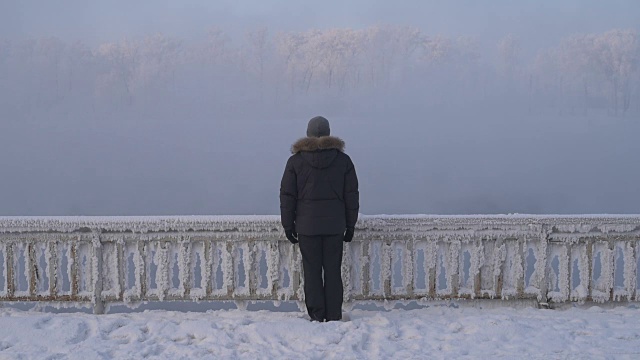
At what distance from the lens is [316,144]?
486 centimetres

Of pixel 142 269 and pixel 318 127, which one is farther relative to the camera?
pixel 142 269

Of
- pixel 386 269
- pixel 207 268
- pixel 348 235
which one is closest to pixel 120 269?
pixel 207 268

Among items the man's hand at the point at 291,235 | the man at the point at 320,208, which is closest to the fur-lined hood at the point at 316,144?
the man at the point at 320,208

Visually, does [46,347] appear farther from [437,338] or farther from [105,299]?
[437,338]

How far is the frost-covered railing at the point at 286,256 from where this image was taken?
5.27 m

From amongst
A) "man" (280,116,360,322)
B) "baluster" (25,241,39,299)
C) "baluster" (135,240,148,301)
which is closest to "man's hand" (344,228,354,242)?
"man" (280,116,360,322)

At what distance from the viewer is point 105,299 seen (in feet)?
17.6

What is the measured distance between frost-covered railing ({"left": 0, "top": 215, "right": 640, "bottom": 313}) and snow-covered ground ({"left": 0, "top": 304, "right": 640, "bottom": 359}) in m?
0.21

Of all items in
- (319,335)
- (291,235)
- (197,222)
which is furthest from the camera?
(197,222)

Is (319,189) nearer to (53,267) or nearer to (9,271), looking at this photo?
(53,267)

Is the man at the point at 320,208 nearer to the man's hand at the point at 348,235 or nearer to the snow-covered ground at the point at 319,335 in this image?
the man's hand at the point at 348,235

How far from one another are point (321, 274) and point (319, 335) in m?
0.54

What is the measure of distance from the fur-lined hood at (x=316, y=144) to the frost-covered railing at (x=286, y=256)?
27.4 inches

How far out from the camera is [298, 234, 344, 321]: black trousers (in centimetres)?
493
